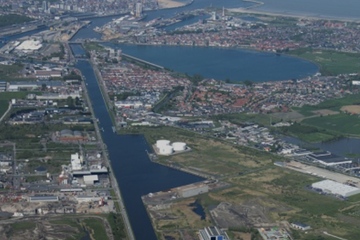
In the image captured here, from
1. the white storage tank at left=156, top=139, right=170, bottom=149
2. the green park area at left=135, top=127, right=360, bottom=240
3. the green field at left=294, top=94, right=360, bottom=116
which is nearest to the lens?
the green park area at left=135, top=127, right=360, bottom=240

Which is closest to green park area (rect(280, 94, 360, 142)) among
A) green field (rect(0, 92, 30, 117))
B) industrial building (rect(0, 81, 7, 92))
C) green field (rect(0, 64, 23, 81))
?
green field (rect(0, 92, 30, 117))

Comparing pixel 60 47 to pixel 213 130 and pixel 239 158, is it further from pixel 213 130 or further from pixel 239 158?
pixel 239 158

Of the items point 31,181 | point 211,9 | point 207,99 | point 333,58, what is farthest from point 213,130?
point 211,9

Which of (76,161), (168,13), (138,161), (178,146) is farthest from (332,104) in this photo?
(168,13)

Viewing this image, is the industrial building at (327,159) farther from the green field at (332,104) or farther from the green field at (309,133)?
the green field at (332,104)

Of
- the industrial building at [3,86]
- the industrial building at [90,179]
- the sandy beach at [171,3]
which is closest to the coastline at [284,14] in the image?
the sandy beach at [171,3]

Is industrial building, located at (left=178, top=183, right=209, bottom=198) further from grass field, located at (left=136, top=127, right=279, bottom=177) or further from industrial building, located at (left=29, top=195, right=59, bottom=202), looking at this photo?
industrial building, located at (left=29, top=195, right=59, bottom=202)

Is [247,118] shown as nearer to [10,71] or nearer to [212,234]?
[212,234]
